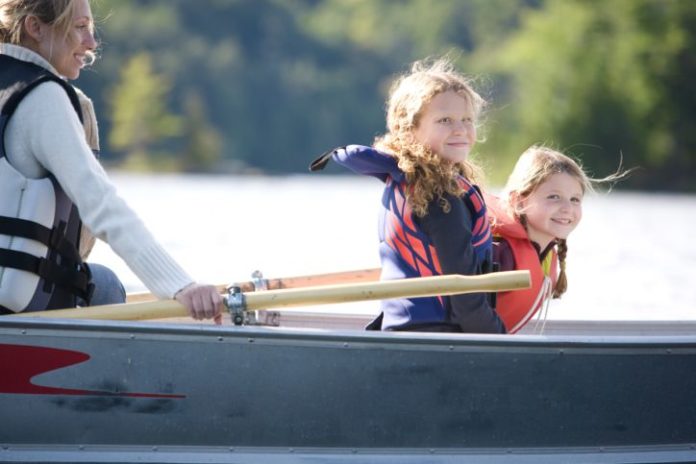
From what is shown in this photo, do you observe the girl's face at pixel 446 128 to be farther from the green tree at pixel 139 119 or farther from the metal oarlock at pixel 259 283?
the green tree at pixel 139 119

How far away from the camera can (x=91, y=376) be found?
332 centimetres

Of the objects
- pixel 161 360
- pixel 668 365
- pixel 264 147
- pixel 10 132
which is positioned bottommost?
pixel 668 365

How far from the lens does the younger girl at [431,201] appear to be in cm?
358

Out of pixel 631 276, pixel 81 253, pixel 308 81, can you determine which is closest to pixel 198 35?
pixel 308 81

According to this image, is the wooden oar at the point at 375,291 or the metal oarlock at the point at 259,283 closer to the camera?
the wooden oar at the point at 375,291

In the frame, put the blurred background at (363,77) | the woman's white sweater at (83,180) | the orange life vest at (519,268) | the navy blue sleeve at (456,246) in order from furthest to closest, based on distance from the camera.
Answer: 1. the blurred background at (363,77)
2. the orange life vest at (519,268)
3. the navy blue sleeve at (456,246)
4. the woman's white sweater at (83,180)

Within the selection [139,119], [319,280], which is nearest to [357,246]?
[319,280]

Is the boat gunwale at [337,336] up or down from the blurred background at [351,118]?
down

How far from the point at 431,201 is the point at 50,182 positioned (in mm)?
1107

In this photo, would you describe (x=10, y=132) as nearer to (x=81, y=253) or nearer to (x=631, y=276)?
(x=81, y=253)

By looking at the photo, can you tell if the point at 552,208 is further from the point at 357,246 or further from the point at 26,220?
the point at 357,246

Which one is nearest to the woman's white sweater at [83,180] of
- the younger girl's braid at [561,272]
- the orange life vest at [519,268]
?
the orange life vest at [519,268]

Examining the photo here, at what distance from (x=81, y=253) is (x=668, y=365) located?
1819 millimetres

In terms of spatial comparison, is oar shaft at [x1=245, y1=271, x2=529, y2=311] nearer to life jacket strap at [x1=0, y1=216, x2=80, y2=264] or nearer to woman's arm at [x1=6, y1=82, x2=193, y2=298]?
woman's arm at [x1=6, y1=82, x2=193, y2=298]
